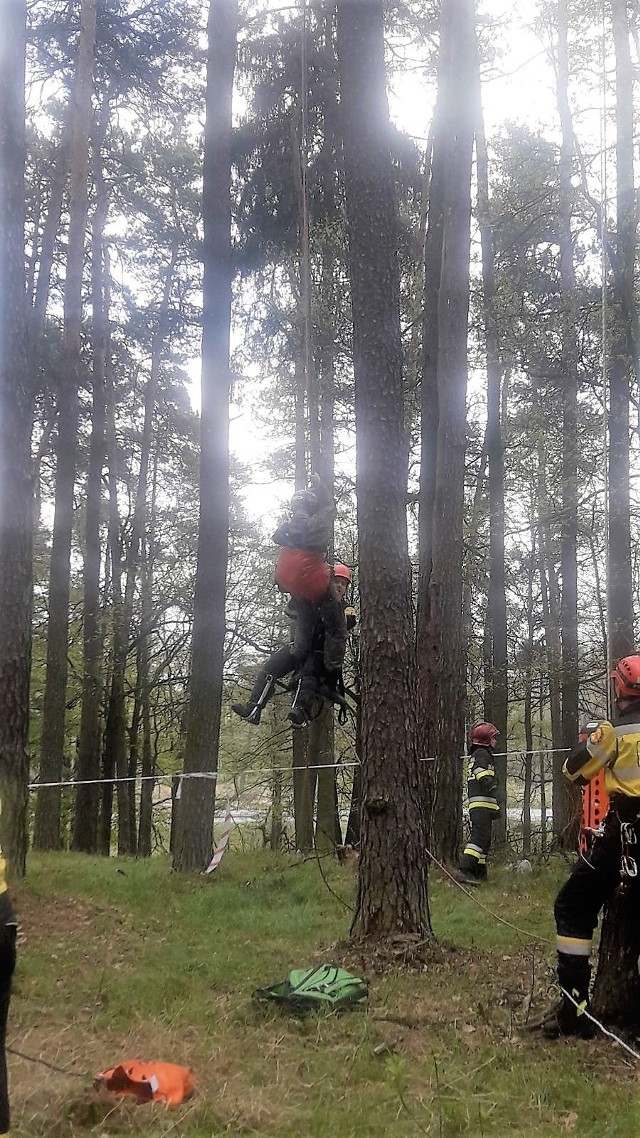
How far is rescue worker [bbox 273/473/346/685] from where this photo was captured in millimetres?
6117

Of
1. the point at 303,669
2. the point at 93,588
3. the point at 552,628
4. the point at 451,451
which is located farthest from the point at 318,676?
the point at 552,628

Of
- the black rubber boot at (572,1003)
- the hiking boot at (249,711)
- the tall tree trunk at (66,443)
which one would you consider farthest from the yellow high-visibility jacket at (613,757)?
the tall tree trunk at (66,443)

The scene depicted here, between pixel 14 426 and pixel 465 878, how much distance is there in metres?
6.44

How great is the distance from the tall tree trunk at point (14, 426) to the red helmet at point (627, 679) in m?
4.92

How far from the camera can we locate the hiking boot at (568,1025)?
451 centimetres

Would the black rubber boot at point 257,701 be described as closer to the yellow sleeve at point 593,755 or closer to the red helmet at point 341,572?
the red helmet at point 341,572

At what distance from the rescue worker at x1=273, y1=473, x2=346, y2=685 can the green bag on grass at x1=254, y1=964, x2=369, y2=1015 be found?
216cm

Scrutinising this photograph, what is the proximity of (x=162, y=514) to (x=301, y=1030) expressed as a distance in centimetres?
1443

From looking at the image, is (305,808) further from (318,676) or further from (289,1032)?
(289,1032)

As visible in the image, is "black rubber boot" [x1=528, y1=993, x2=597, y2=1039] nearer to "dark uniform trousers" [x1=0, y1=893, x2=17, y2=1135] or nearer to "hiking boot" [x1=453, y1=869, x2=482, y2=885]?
"dark uniform trousers" [x1=0, y1=893, x2=17, y2=1135]

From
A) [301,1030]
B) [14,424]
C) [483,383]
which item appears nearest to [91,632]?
[14,424]

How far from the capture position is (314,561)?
617 cm

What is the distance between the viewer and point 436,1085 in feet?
→ 12.5

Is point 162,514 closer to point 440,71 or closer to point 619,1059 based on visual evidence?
point 440,71
